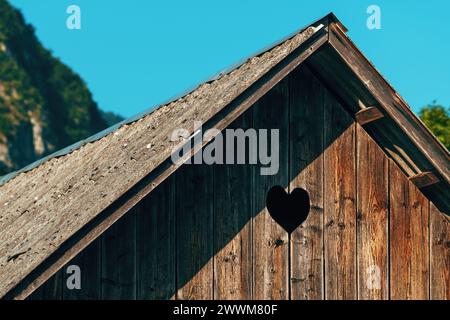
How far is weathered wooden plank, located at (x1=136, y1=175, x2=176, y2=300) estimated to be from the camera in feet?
28.1

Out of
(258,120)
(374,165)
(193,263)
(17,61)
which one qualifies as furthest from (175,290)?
(17,61)

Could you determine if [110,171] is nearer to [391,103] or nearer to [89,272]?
[89,272]

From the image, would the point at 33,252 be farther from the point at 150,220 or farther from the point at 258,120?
the point at 258,120

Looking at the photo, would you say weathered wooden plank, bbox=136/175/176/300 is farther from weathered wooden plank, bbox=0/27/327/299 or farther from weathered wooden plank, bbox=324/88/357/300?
weathered wooden plank, bbox=324/88/357/300

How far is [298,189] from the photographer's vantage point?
30.7 feet

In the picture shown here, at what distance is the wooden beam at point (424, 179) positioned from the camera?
964 centimetres

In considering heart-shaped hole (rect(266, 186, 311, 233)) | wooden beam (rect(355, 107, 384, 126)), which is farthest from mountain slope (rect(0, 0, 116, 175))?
wooden beam (rect(355, 107, 384, 126))

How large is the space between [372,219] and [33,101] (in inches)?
4306

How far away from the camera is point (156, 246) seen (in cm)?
862

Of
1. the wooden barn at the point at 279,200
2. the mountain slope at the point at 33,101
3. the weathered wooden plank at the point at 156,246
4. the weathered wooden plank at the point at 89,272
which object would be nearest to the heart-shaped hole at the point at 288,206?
the wooden barn at the point at 279,200

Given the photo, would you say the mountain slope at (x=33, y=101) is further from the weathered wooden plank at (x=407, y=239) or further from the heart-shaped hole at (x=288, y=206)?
the weathered wooden plank at (x=407, y=239)

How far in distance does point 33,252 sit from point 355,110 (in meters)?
3.45

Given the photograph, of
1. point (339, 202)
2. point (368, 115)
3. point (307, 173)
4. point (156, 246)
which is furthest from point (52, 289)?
point (368, 115)

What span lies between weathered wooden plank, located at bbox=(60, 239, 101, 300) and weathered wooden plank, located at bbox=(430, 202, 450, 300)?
3179 mm
